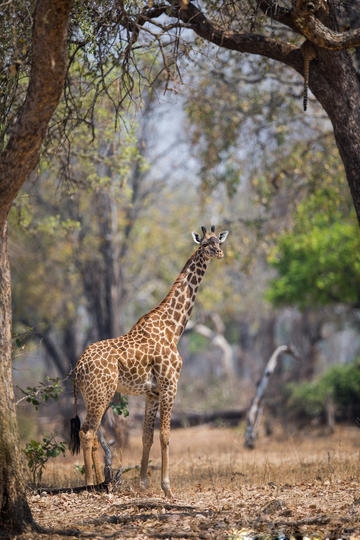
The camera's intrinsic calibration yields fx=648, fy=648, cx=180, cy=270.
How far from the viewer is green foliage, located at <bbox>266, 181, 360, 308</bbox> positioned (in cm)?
1858

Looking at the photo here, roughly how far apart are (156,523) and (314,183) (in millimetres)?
11173

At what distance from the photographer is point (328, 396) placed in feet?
65.1

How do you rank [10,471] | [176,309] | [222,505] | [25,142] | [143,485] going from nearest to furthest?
[10,471] < [25,142] < [222,505] < [143,485] < [176,309]

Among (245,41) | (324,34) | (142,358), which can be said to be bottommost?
(142,358)

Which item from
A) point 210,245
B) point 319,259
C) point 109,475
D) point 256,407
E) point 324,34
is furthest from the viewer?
point 319,259

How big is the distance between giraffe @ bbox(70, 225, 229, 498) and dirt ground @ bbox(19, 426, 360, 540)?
67 centimetres

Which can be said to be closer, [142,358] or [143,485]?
[142,358]

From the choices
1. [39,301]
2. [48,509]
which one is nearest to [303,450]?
[48,509]

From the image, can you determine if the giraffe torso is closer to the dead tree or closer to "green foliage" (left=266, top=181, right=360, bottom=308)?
the dead tree

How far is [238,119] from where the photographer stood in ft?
55.7

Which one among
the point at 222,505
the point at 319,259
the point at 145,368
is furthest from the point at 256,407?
the point at 222,505

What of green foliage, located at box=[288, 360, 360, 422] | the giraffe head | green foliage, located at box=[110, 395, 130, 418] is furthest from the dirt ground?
green foliage, located at box=[288, 360, 360, 422]

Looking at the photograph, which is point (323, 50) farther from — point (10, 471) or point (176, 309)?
point (10, 471)

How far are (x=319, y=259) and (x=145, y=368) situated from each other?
12.6 metres
